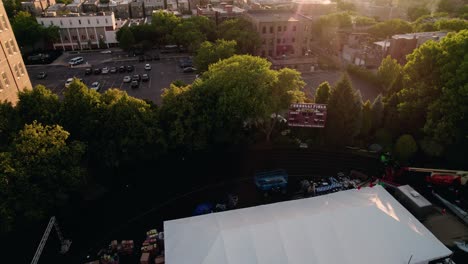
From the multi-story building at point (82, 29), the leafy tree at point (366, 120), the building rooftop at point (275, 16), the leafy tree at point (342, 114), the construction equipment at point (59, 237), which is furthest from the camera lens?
the multi-story building at point (82, 29)

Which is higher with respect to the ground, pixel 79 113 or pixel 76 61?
pixel 79 113

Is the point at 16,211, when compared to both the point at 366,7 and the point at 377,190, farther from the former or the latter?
the point at 366,7

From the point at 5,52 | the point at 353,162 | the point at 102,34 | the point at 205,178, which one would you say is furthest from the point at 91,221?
the point at 102,34

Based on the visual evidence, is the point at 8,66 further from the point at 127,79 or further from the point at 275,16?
the point at 275,16

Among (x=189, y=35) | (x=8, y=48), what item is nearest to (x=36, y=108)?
(x=8, y=48)

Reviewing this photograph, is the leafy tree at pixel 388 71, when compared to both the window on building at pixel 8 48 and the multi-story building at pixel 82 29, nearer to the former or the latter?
the window on building at pixel 8 48

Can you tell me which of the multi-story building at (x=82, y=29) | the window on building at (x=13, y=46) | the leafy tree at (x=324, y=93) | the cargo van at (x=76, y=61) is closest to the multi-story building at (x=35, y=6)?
the multi-story building at (x=82, y=29)
